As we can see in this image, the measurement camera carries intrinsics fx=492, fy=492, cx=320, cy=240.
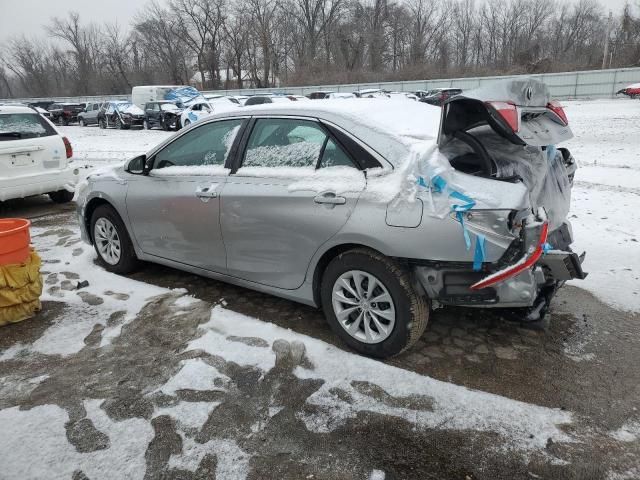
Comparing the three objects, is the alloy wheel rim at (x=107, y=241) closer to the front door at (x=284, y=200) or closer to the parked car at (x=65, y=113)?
the front door at (x=284, y=200)

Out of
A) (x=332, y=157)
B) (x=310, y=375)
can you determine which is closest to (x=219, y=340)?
(x=310, y=375)

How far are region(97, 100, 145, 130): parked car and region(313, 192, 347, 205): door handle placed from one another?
24.9 meters

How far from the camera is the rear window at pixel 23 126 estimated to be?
7.12 m

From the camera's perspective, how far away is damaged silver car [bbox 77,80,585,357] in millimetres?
2820

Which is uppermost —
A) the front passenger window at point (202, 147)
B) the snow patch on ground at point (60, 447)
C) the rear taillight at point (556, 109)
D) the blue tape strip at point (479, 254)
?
the rear taillight at point (556, 109)

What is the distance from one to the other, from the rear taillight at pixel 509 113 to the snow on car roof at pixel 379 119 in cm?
44

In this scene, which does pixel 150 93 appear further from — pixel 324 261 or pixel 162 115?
pixel 324 261

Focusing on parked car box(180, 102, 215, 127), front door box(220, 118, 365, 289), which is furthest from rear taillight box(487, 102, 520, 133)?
parked car box(180, 102, 215, 127)

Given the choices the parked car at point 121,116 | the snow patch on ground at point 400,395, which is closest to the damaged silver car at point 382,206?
the snow patch on ground at point 400,395

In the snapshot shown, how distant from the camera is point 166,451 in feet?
8.25

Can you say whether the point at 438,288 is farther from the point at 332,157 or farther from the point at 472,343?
the point at 332,157

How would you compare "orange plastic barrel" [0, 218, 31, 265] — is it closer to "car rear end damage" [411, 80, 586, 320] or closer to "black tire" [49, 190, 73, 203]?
"car rear end damage" [411, 80, 586, 320]

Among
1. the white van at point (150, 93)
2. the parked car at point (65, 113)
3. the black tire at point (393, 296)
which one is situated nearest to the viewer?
the black tire at point (393, 296)

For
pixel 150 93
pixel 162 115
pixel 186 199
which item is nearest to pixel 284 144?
pixel 186 199
